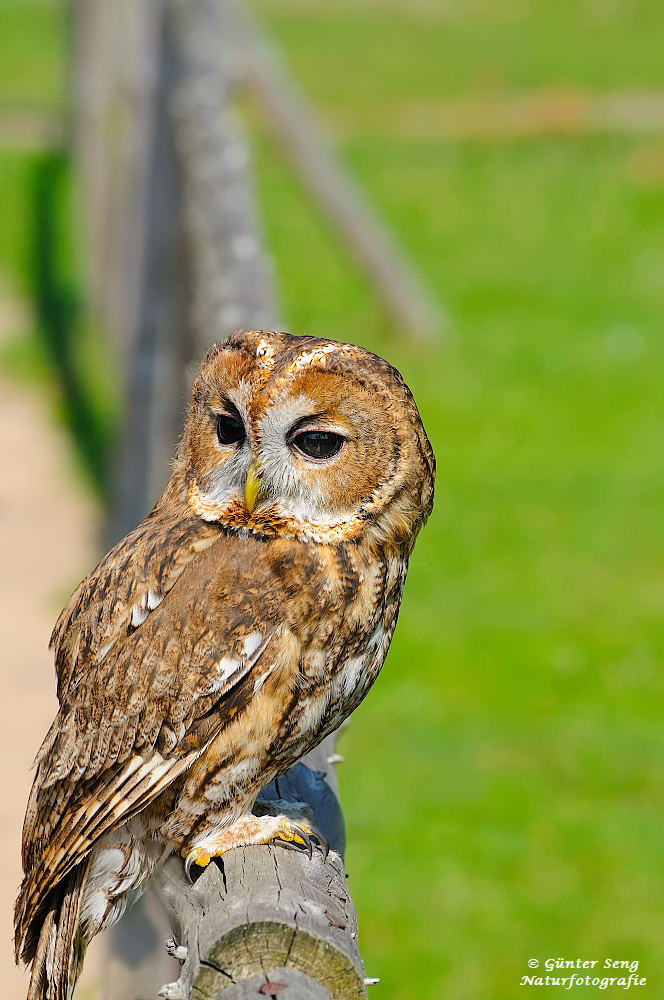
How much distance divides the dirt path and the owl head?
2.66 meters

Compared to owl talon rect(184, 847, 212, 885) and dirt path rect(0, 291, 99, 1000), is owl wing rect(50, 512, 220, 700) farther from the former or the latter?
dirt path rect(0, 291, 99, 1000)

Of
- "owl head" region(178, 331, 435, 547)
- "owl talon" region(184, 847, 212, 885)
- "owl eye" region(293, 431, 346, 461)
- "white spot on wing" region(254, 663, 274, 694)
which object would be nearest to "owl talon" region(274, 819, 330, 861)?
"owl talon" region(184, 847, 212, 885)

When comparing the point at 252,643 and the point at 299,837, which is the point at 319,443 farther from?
the point at 299,837

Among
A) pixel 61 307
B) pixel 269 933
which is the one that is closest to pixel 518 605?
pixel 269 933

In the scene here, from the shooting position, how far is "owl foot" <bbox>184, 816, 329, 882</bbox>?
2258mm

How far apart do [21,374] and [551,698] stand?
6.03 metres

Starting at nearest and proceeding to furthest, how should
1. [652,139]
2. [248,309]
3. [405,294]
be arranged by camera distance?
[248,309] → [405,294] → [652,139]

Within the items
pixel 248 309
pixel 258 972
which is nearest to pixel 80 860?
pixel 258 972

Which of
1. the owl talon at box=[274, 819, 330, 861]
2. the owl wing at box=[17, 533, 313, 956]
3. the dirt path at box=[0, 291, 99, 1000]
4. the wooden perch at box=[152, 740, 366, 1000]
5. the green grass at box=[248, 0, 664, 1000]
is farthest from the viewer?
the dirt path at box=[0, 291, 99, 1000]

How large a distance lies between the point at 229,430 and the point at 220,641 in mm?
395

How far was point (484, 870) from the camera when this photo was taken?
185 inches

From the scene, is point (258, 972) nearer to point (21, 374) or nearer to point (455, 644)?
point (455, 644)

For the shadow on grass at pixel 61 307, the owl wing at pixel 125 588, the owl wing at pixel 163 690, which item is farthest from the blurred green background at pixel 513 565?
the owl wing at pixel 125 588

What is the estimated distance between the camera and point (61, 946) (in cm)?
231
